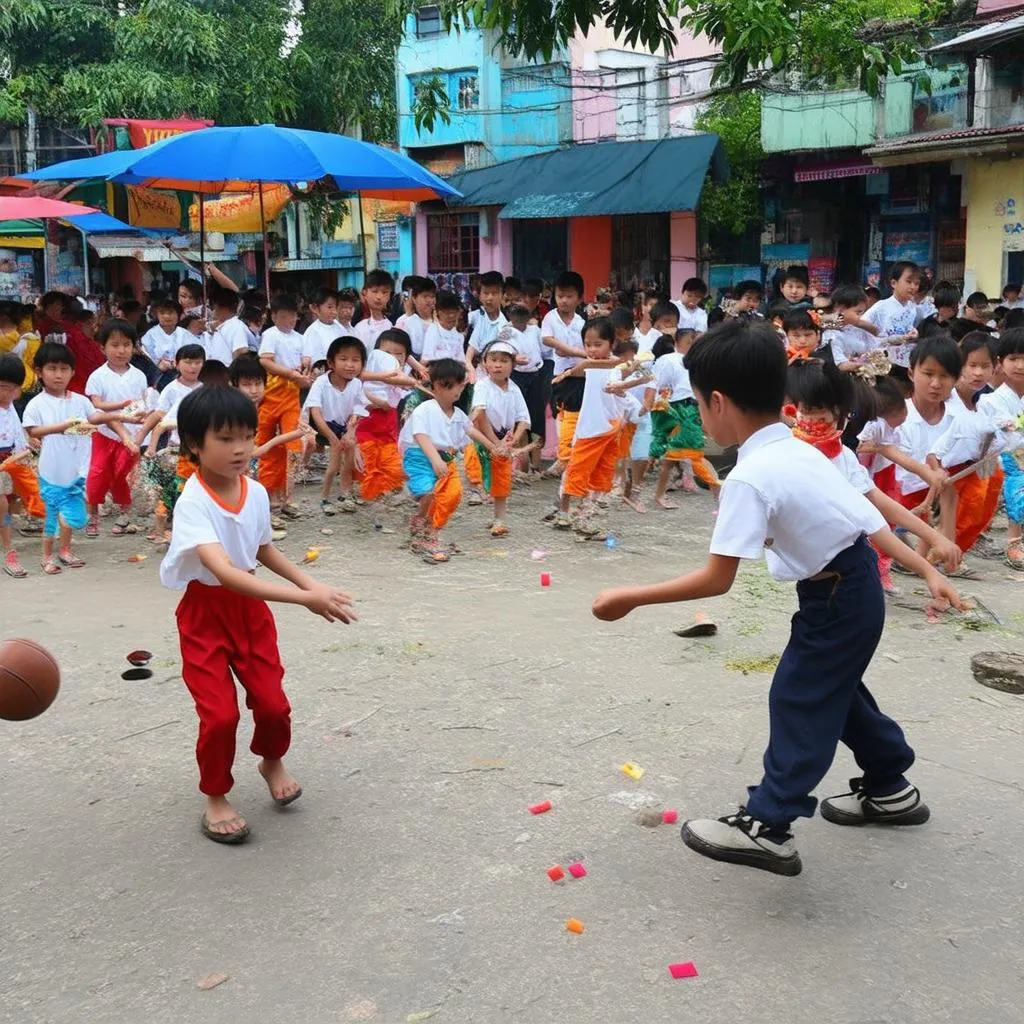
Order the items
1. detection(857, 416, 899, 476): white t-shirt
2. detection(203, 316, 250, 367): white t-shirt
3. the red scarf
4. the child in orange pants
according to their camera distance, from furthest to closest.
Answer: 1. detection(203, 316, 250, 367): white t-shirt
2. the child in orange pants
3. detection(857, 416, 899, 476): white t-shirt
4. the red scarf

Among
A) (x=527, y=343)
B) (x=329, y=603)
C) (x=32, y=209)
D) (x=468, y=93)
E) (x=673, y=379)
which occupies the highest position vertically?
(x=468, y=93)

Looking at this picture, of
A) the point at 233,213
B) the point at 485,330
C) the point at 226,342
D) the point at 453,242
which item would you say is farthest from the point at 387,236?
the point at 226,342

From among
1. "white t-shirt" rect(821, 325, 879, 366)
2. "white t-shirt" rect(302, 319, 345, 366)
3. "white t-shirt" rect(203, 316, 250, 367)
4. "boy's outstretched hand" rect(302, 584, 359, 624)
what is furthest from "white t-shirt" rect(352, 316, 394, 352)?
"boy's outstretched hand" rect(302, 584, 359, 624)

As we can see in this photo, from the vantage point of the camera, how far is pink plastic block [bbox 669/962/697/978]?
283 centimetres

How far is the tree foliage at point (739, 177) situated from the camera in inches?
920

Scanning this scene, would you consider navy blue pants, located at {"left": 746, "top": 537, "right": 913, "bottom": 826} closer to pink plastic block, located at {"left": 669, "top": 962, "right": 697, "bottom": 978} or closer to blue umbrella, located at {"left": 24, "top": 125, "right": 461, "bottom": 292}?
pink plastic block, located at {"left": 669, "top": 962, "right": 697, "bottom": 978}

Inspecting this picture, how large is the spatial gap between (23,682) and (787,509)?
194 centimetres

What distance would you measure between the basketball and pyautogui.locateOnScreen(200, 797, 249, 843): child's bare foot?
2.72 ft

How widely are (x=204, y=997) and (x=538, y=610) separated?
3.54m

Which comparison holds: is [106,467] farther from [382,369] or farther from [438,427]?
[438,427]

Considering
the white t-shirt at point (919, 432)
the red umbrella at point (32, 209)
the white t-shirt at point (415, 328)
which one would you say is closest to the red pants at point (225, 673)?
the white t-shirt at point (919, 432)

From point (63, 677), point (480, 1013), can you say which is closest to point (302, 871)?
point (480, 1013)

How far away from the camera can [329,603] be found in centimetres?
336

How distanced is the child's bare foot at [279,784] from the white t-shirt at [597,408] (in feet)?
14.6
